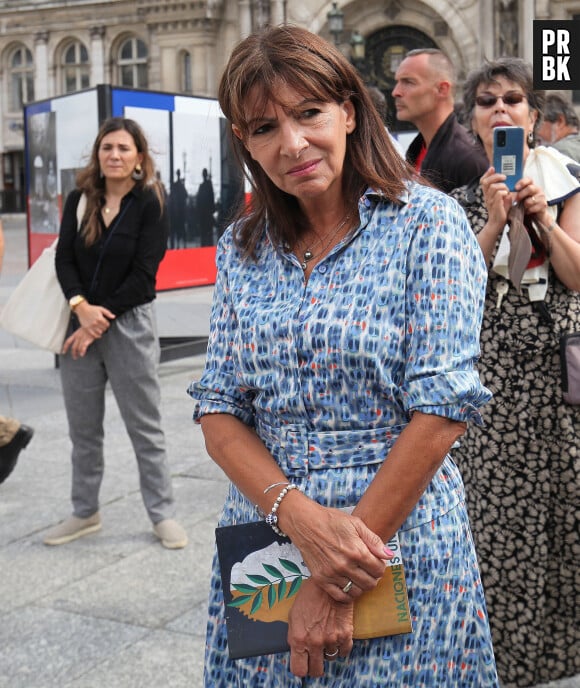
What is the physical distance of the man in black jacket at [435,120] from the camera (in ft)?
12.9

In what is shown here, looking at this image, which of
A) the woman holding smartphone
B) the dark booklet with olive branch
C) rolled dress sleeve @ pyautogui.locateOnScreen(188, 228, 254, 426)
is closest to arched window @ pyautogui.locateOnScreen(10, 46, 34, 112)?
the woman holding smartphone

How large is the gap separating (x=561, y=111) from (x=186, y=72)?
31.6 meters

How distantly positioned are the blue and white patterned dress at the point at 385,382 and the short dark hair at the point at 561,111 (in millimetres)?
3167

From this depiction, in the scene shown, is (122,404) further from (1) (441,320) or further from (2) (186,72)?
(2) (186,72)

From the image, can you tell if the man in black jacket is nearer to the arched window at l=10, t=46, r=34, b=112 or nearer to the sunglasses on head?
the sunglasses on head

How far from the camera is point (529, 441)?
295 cm

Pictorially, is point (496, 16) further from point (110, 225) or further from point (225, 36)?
point (110, 225)

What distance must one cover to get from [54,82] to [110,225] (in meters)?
39.8

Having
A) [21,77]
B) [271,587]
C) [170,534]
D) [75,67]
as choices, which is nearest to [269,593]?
[271,587]

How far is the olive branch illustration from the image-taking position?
1.75 meters

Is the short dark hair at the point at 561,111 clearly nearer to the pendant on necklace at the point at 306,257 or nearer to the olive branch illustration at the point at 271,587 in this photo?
the pendant on necklace at the point at 306,257

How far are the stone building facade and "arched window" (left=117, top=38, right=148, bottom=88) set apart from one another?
4 centimetres

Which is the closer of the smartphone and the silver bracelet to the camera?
the silver bracelet

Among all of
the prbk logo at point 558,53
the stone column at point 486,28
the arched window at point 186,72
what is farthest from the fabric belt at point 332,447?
the arched window at point 186,72
